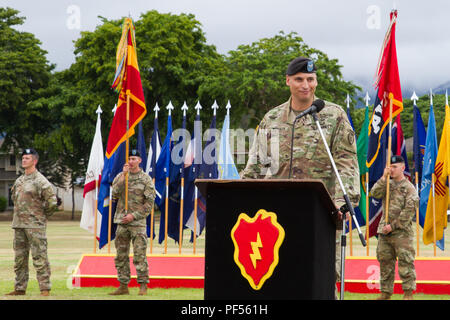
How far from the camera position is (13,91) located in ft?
136

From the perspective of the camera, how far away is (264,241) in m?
4.07

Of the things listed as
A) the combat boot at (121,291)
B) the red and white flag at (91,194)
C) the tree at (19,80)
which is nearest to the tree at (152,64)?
the tree at (19,80)

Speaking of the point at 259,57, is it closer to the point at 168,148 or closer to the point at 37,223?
the point at 168,148

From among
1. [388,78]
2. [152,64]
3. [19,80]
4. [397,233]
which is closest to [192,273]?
[397,233]

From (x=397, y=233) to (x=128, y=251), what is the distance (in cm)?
397

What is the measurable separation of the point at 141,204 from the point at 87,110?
27.5m

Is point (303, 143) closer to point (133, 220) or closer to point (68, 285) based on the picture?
point (133, 220)

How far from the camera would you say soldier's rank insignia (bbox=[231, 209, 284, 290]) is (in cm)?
407

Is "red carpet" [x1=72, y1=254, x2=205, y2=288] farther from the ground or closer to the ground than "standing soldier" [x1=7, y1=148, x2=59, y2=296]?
closer to the ground

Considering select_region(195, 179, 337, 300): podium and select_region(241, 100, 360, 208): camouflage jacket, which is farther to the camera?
select_region(241, 100, 360, 208): camouflage jacket

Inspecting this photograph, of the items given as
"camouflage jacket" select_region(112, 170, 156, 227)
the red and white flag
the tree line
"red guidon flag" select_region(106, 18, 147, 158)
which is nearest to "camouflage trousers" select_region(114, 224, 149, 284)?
"camouflage jacket" select_region(112, 170, 156, 227)

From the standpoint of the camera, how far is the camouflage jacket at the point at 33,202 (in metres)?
10.0

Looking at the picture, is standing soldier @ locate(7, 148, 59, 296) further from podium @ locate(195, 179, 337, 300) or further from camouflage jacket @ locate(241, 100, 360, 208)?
podium @ locate(195, 179, 337, 300)

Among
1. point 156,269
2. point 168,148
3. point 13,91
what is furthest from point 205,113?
point 156,269
